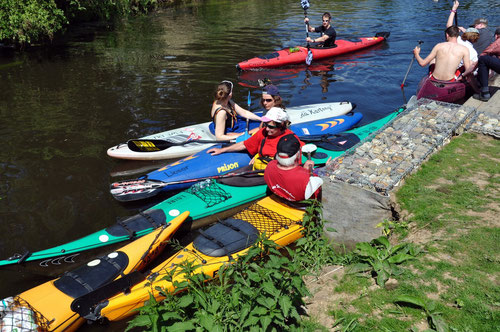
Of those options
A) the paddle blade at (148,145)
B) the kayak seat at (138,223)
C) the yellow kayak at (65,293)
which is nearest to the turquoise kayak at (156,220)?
the kayak seat at (138,223)

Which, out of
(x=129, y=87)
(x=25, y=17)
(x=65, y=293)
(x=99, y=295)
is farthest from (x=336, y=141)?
(x=25, y=17)

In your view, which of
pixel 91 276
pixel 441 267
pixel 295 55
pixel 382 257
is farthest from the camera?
pixel 295 55

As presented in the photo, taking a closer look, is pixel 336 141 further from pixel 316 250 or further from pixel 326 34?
pixel 326 34

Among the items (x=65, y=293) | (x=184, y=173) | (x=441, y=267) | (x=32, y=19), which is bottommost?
(x=65, y=293)

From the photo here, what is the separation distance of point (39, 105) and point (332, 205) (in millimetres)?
10940

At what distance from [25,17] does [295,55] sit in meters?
11.0

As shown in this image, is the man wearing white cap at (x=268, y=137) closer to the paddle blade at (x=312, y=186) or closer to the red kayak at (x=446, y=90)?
the paddle blade at (x=312, y=186)

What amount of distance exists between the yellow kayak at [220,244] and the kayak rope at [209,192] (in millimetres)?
1153

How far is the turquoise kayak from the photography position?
18.5 ft

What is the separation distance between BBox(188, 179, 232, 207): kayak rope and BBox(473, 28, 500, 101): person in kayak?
5.56 metres

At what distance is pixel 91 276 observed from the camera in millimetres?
4887

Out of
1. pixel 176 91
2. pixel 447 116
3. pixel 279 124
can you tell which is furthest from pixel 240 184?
pixel 176 91

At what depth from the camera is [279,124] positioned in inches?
235

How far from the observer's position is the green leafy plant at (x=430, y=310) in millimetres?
3188
